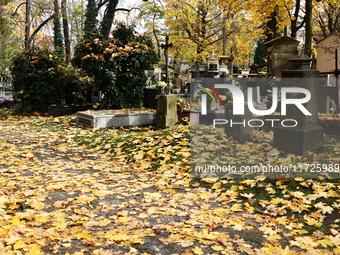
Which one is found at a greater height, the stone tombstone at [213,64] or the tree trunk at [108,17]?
the tree trunk at [108,17]

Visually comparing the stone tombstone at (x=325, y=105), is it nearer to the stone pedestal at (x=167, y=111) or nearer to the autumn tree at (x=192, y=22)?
the stone pedestal at (x=167, y=111)

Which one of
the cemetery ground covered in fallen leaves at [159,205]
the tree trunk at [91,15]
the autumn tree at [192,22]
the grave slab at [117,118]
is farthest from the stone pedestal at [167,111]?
the autumn tree at [192,22]

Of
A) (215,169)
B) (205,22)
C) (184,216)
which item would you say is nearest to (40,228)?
(184,216)

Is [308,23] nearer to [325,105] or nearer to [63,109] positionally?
[325,105]

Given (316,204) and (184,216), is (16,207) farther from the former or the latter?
(316,204)

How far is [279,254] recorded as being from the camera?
323 cm

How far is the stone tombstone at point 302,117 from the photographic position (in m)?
6.09

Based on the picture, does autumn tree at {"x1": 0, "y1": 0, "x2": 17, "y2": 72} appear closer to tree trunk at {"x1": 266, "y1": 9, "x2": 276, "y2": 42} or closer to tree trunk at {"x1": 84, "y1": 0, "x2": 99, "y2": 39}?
tree trunk at {"x1": 84, "y1": 0, "x2": 99, "y2": 39}

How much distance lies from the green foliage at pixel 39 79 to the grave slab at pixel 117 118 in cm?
417

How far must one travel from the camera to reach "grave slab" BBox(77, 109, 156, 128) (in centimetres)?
1082

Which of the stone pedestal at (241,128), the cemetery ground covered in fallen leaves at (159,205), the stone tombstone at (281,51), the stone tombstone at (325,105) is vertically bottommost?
the cemetery ground covered in fallen leaves at (159,205)

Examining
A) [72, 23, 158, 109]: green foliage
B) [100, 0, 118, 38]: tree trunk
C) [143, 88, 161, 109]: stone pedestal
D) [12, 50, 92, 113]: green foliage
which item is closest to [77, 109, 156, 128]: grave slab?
[143, 88, 161, 109]: stone pedestal

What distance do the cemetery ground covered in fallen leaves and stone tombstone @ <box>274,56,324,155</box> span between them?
0.21 m

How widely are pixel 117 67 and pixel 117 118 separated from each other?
2424mm
